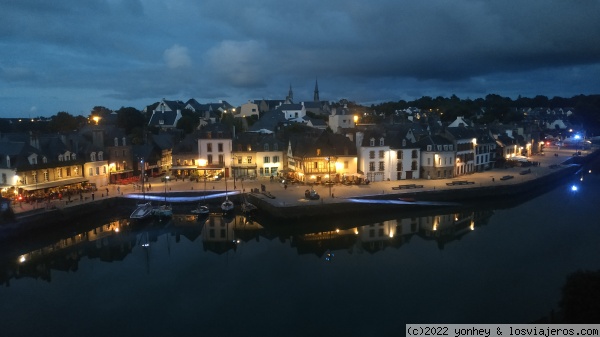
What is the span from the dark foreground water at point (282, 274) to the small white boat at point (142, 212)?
0.89m

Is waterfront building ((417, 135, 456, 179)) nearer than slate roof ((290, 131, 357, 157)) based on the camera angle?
No

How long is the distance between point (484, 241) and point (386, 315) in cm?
1412

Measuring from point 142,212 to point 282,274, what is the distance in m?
16.2

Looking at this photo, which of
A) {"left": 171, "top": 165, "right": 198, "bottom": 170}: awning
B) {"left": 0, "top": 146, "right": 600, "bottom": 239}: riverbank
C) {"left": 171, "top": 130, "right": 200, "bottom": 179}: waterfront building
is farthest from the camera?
{"left": 171, "top": 130, "right": 200, "bottom": 179}: waterfront building

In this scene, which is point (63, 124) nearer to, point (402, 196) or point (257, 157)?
point (257, 157)

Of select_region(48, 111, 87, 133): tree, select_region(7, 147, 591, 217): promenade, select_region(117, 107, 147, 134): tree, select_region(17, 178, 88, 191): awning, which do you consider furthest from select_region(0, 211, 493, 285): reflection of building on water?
select_region(48, 111, 87, 133): tree

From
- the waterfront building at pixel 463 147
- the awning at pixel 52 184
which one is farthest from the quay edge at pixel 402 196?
the awning at pixel 52 184

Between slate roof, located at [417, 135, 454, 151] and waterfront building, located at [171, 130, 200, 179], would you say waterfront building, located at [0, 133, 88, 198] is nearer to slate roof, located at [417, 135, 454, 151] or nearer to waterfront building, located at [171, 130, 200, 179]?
waterfront building, located at [171, 130, 200, 179]

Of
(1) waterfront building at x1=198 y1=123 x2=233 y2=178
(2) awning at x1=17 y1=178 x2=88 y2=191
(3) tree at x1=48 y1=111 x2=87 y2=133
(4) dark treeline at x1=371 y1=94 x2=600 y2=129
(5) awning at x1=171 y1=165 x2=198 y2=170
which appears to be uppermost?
(4) dark treeline at x1=371 y1=94 x2=600 y2=129

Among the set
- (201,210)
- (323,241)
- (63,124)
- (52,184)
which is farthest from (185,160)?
(63,124)

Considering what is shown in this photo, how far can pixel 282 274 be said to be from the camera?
81.9ft

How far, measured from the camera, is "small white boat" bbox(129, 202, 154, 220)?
1410 inches

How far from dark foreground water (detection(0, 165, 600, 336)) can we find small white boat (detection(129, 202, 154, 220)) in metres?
0.89

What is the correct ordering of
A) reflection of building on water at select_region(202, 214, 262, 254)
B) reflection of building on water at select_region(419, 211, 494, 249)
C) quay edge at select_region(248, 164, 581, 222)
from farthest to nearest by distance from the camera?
quay edge at select_region(248, 164, 581, 222) < reflection of building on water at select_region(419, 211, 494, 249) < reflection of building on water at select_region(202, 214, 262, 254)
